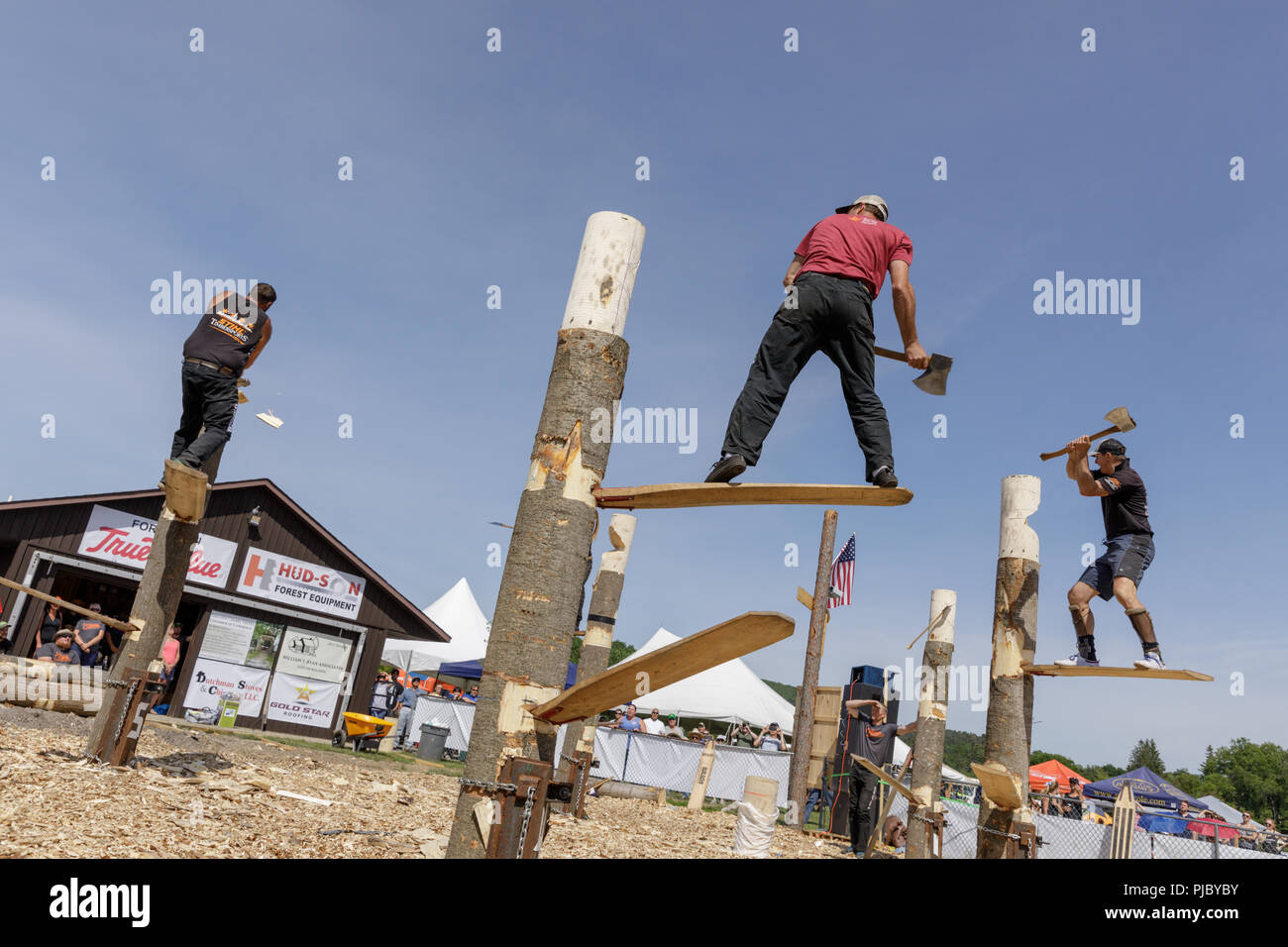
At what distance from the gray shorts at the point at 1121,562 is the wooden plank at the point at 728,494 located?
4735 mm

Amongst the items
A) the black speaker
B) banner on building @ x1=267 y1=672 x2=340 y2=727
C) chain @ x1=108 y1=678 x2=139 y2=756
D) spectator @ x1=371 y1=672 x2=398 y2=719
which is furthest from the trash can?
chain @ x1=108 y1=678 x2=139 y2=756

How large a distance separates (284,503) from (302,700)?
14.7 ft

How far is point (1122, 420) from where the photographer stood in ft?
22.5

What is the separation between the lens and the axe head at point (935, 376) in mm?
4723

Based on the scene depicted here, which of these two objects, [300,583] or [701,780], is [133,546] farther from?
[701,780]

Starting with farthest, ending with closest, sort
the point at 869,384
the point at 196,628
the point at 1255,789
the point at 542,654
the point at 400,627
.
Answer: the point at 1255,789
the point at 400,627
the point at 196,628
the point at 869,384
the point at 542,654

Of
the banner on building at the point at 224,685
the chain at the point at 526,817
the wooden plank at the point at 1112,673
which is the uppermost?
the wooden plank at the point at 1112,673

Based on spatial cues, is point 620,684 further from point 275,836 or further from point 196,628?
point 196,628

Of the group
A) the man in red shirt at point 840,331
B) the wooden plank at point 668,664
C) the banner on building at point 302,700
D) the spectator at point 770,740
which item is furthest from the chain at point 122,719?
the spectator at point 770,740

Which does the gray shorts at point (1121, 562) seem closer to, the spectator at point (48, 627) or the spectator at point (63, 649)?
the spectator at point (63, 649)
